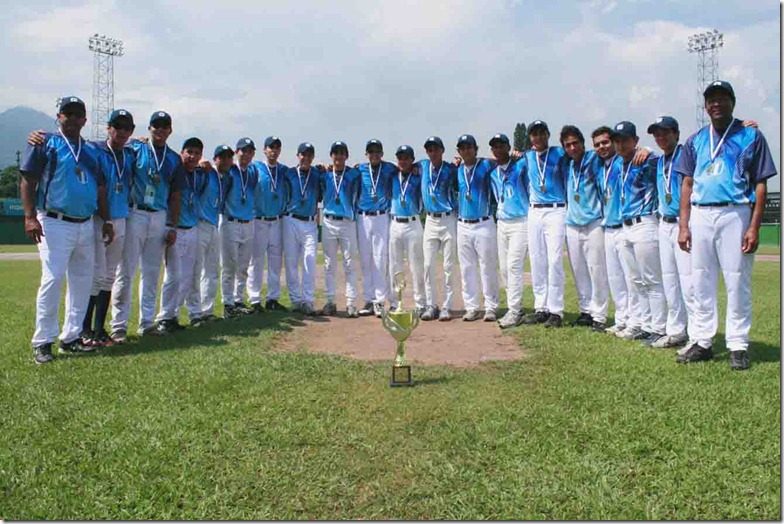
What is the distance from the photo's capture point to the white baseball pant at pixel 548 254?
777cm

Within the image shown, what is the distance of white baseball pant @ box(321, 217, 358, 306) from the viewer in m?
9.30

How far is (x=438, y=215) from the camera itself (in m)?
8.75

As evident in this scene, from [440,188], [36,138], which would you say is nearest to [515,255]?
[440,188]

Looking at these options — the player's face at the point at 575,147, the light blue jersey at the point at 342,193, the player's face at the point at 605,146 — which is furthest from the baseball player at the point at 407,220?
the player's face at the point at 605,146

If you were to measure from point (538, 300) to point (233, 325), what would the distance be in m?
4.27

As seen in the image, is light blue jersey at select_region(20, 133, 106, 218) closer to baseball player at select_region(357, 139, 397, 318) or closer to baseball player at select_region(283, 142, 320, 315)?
baseball player at select_region(283, 142, 320, 315)

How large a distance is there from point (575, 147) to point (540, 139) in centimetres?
55

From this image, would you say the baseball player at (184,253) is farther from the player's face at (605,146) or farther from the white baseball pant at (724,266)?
the white baseball pant at (724,266)

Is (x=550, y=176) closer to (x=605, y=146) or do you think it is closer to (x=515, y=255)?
(x=605, y=146)

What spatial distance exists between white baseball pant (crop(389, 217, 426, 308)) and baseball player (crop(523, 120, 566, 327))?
175 centimetres

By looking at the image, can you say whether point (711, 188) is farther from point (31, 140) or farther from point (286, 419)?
point (31, 140)

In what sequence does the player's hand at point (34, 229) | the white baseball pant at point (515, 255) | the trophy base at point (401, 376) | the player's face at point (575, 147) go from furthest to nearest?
the white baseball pant at point (515, 255) → the player's face at point (575, 147) → the player's hand at point (34, 229) → the trophy base at point (401, 376)

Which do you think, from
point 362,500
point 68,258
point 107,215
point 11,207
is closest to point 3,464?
point 362,500

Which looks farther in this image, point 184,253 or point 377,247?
point 377,247
